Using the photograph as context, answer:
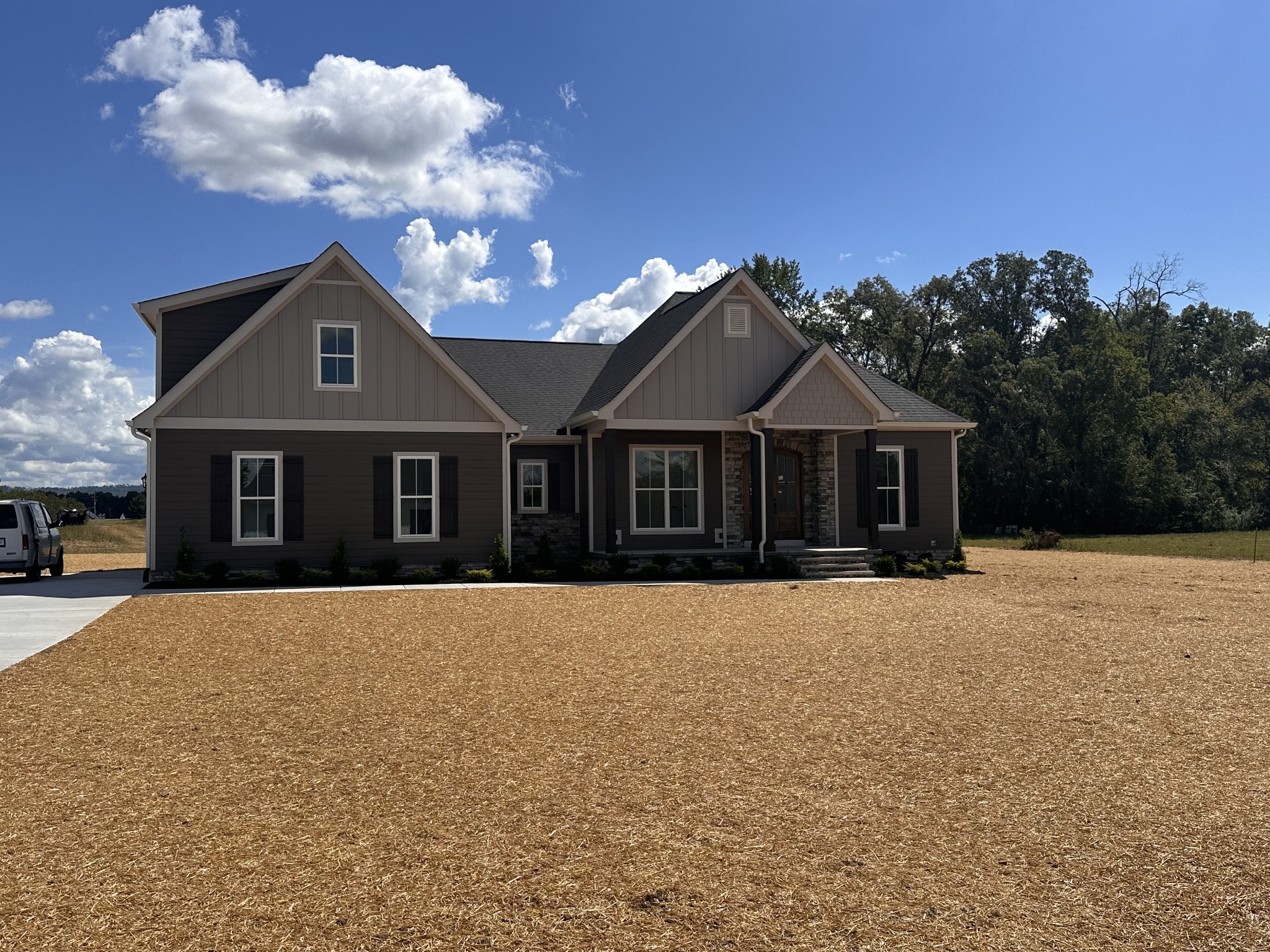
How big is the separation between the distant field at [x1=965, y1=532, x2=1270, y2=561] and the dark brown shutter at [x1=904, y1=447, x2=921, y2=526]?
916cm

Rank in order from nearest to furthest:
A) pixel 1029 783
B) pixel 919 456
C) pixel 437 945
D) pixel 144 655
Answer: pixel 437 945 → pixel 1029 783 → pixel 144 655 → pixel 919 456

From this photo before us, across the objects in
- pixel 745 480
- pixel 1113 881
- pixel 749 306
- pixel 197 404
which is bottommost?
pixel 1113 881

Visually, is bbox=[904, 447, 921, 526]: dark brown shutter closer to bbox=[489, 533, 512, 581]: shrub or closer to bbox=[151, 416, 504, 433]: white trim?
bbox=[489, 533, 512, 581]: shrub

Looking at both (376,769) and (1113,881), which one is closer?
(1113,881)

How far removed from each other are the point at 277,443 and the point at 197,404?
5.11 ft

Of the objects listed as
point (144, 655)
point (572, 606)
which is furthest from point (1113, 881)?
point (572, 606)

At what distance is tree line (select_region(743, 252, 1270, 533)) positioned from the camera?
A: 43.7 metres

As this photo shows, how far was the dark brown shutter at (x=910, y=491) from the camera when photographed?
23594mm

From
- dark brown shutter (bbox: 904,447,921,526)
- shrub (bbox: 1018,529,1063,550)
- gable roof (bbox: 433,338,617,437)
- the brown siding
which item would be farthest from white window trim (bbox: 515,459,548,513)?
shrub (bbox: 1018,529,1063,550)

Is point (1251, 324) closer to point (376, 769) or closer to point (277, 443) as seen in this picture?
point (277, 443)

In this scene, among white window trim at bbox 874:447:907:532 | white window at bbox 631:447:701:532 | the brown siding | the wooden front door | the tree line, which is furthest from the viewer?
the tree line

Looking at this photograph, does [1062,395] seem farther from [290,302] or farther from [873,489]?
[290,302]

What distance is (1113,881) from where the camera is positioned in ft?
15.2

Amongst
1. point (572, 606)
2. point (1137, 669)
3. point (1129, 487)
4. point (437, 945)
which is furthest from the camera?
point (1129, 487)
